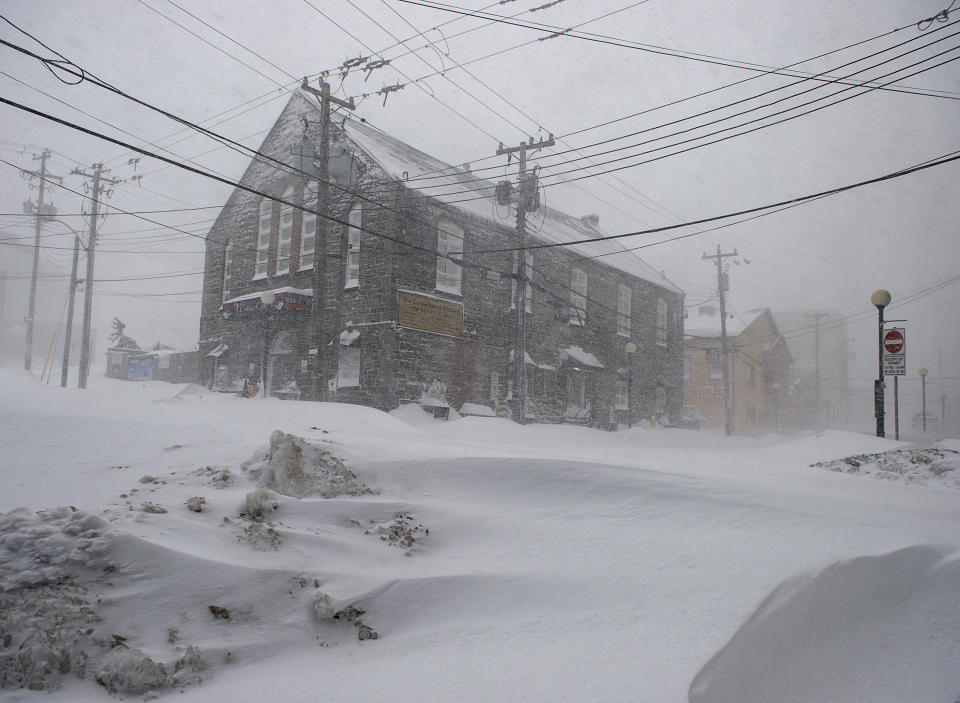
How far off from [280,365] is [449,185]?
29.3 feet

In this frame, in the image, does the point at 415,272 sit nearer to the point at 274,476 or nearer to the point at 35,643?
the point at 274,476

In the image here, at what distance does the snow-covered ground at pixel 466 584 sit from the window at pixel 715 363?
33565 millimetres

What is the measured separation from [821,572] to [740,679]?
45.9 inches

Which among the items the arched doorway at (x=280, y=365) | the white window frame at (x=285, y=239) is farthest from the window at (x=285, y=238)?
the arched doorway at (x=280, y=365)

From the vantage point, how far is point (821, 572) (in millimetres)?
3871

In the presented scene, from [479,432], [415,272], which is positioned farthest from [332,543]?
[415,272]

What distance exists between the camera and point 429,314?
63.9 feet

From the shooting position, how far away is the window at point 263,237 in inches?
885

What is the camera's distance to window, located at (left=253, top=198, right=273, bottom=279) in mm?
22484

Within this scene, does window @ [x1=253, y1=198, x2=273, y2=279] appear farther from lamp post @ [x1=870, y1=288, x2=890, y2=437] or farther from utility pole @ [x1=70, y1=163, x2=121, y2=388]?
lamp post @ [x1=870, y1=288, x2=890, y2=437]

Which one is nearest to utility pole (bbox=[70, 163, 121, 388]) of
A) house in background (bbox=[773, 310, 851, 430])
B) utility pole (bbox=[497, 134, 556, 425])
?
utility pole (bbox=[497, 134, 556, 425])

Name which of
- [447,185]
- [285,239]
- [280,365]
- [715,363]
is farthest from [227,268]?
[715,363]

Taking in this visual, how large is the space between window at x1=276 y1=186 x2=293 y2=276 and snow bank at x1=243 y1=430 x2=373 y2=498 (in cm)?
1726

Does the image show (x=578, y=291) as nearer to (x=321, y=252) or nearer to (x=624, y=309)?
(x=624, y=309)
